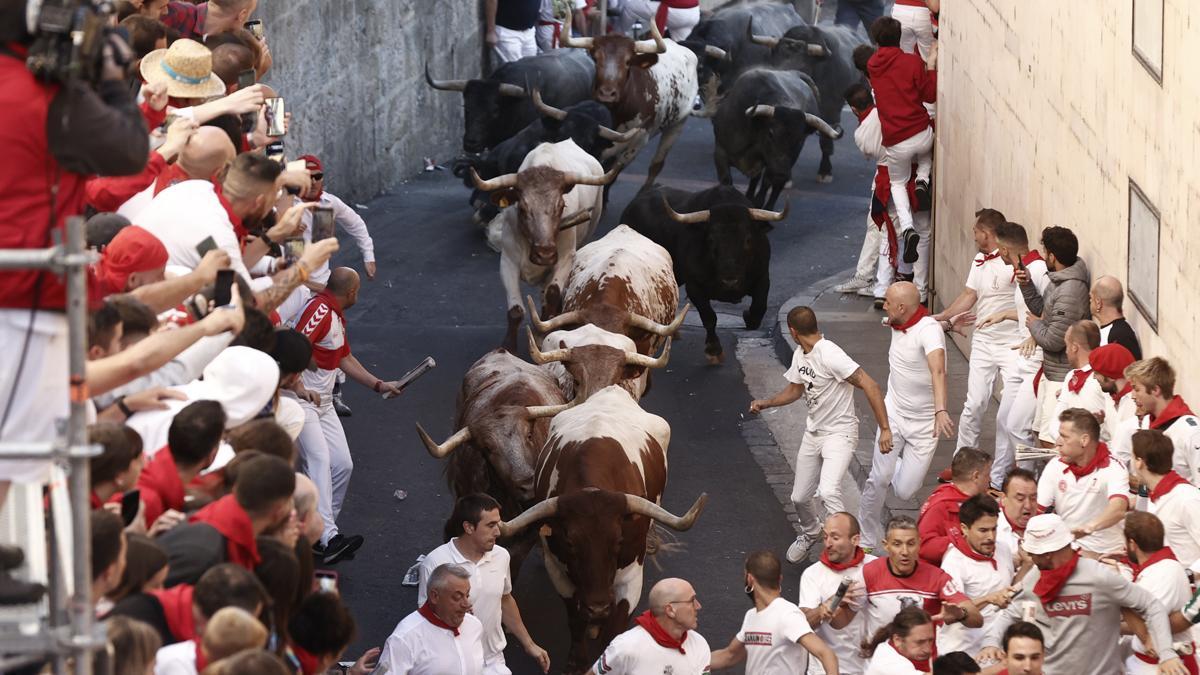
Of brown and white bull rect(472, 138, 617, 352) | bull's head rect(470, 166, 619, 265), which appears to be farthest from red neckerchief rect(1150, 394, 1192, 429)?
bull's head rect(470, 166, 619, 265)

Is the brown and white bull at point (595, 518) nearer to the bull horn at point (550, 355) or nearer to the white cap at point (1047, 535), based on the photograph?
the bull horn at point (550, 355)

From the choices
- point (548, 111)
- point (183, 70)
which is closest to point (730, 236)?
point (548, 111)

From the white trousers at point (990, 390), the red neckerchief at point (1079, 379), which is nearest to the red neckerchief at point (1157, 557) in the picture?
the red neckerchief at point (1079, 379)

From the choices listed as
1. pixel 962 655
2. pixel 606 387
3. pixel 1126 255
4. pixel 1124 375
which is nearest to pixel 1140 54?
pixel 1126 255

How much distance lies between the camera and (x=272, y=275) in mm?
8891

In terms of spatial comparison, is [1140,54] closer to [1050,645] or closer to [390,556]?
[1050,645]

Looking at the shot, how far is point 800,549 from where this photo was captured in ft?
39.4

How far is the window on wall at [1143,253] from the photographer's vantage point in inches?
448

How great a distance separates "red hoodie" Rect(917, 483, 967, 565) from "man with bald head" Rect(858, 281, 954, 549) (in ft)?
6.06

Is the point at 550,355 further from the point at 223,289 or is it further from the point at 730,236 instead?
the point at 223,289

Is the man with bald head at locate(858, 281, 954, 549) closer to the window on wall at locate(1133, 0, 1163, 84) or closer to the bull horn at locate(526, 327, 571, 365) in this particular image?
the window on wall at locate(1133, 0, 1163, 84)

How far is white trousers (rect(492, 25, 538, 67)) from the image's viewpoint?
24078mm

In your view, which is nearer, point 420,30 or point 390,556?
point 390,556

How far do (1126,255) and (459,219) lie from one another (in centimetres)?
1017
